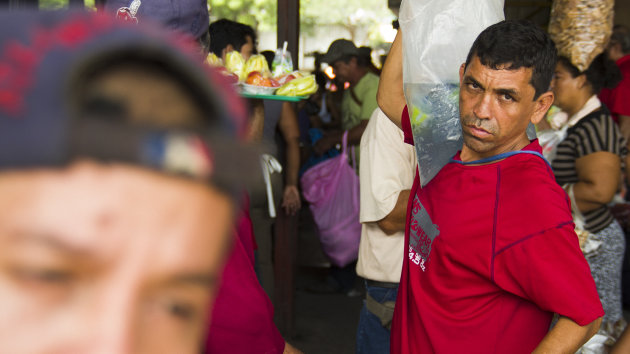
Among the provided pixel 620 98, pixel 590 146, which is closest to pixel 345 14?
pixel 620 98

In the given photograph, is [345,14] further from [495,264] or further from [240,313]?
[240,313]

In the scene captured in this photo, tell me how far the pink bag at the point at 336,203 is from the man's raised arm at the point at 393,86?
6.31 ft

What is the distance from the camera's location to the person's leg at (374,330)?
2.72 meters

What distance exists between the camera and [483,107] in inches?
69.2

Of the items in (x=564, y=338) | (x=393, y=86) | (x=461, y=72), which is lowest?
(x=564, y=338)

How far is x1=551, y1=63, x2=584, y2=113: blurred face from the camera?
10.1 ft

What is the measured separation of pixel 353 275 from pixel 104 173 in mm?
4765

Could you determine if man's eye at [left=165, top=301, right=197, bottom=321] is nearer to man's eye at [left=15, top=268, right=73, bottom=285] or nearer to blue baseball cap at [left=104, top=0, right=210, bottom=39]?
man's eye at [left=15, top=268, right=73, bottom=285]

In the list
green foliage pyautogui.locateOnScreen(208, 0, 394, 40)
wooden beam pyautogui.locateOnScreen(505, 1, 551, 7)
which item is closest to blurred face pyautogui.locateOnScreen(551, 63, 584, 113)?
wooden beam pyautogui.locateOnScreen(505, 1, 551, 7)

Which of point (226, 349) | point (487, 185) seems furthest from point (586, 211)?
point (226, 349)

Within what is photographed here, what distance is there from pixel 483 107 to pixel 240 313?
0.90 metres

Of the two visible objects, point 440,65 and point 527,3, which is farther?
point 527,3

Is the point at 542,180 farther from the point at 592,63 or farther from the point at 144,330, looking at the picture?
the point at 592,63

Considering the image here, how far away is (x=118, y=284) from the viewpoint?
0.51 meters
